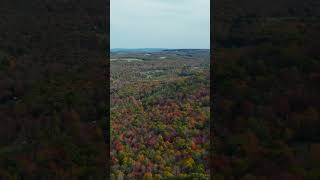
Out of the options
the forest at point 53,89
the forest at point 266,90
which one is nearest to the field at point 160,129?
the forest at point 266,90

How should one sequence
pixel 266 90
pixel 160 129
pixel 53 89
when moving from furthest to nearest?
pixel 160 129 → pixel 53 89 → pixel 266 90

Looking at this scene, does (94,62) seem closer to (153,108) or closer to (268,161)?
(268,161)

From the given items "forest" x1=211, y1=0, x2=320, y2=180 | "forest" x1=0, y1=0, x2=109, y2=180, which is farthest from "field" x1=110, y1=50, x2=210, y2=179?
"forest" x1=0, y1=0, x2=109, y2=180

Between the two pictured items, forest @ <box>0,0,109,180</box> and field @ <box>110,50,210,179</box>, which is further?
field @ <box>110,50,210,179</box>

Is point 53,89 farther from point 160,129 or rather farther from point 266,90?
point 160,129

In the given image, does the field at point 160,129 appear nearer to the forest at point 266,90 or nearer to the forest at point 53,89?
the forest at point 266,90

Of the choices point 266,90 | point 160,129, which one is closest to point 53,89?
point 266,90

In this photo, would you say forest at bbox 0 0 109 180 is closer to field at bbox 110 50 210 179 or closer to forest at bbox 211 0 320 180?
forest at bbox 211 0 320 180

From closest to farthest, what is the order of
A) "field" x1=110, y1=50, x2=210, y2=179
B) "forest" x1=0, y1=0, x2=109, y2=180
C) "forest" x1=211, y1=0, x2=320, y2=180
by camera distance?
"forest" x1=211, y1=0, x2=320, y2=180, "forest" x1=0, y1=0, x2=109, y2=180, "field" x1=110, y1=50, x2=210, y2=179

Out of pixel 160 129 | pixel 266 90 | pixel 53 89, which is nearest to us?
pixel 266 90
